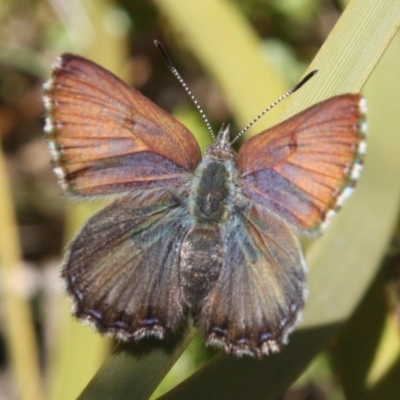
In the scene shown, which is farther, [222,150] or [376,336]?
[376,336]

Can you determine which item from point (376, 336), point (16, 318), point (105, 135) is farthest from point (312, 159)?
point (16, 318)

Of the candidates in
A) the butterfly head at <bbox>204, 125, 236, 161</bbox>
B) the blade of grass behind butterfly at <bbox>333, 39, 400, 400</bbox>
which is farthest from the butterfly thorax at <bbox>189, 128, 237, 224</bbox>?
the blade of grass behind butterfly at <bbox>333, 39, 400, 400</bbox>

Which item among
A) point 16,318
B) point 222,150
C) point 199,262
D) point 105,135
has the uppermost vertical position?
point 222,150

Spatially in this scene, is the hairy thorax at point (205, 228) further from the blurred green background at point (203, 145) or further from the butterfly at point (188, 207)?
the blurred green background at point (203, 145)

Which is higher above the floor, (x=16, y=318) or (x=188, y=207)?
(x=188, y=207)

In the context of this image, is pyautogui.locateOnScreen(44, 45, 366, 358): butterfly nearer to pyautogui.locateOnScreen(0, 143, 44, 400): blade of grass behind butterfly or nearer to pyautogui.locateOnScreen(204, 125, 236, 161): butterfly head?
pyautogui.locateOnScreen(204, 125, 236, 161): butterfly head

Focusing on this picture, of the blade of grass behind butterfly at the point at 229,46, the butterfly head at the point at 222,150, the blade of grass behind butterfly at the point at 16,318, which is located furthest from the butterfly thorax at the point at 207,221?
the blade of grass behind butterfly at the point at 16,318

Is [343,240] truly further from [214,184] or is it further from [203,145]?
[203,145]
